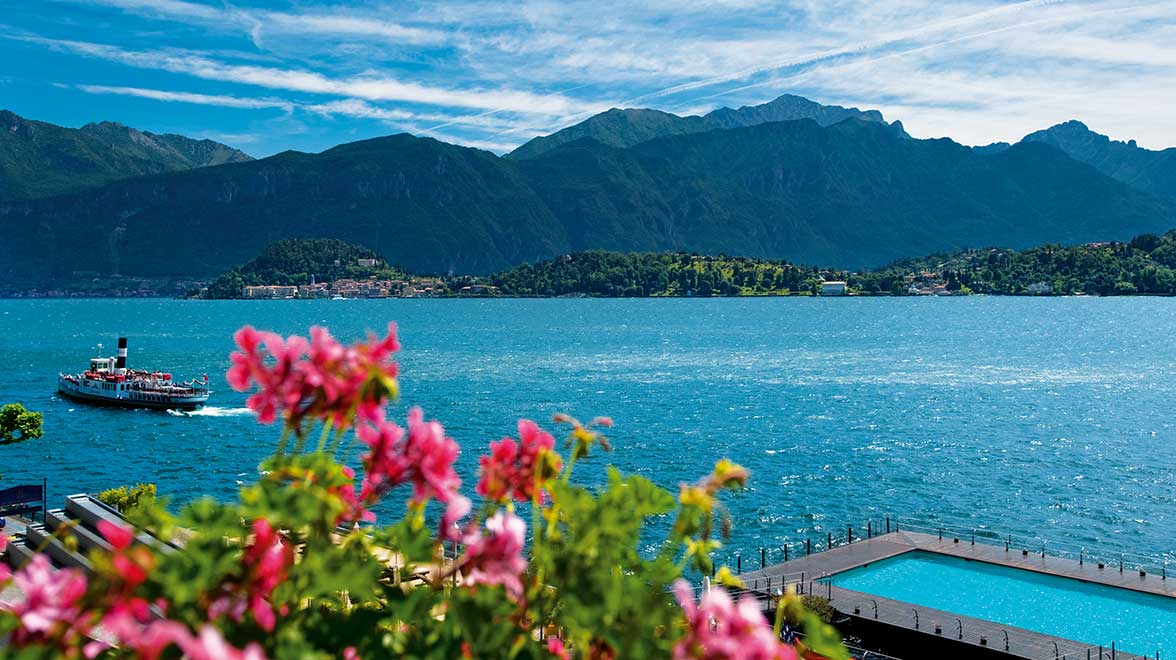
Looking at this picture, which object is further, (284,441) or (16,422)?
(16,422)

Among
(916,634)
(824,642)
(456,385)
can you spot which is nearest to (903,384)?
(456,385)

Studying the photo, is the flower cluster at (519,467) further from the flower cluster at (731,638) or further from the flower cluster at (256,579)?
the flower cluster at (731,638)

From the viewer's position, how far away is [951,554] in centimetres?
3759

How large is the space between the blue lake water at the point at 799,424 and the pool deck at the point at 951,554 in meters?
4.99

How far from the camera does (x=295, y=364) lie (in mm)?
2793

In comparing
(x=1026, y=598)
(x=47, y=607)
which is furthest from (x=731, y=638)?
(x=1026, y=598)

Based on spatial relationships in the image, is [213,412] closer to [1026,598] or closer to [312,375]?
[1026,598]

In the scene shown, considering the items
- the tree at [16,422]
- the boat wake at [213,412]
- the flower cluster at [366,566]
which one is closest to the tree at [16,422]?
the tree at [16,422]

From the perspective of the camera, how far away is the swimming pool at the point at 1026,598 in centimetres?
2988

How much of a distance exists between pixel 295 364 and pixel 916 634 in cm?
2812

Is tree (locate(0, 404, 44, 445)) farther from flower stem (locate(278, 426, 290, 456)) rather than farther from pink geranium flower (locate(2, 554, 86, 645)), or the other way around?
pink geranium flower (locate(2, 554, 86, 645))

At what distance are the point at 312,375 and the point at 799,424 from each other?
76.4 m

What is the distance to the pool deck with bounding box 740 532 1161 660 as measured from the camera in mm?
26562

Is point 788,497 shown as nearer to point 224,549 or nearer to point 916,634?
point 916,634
